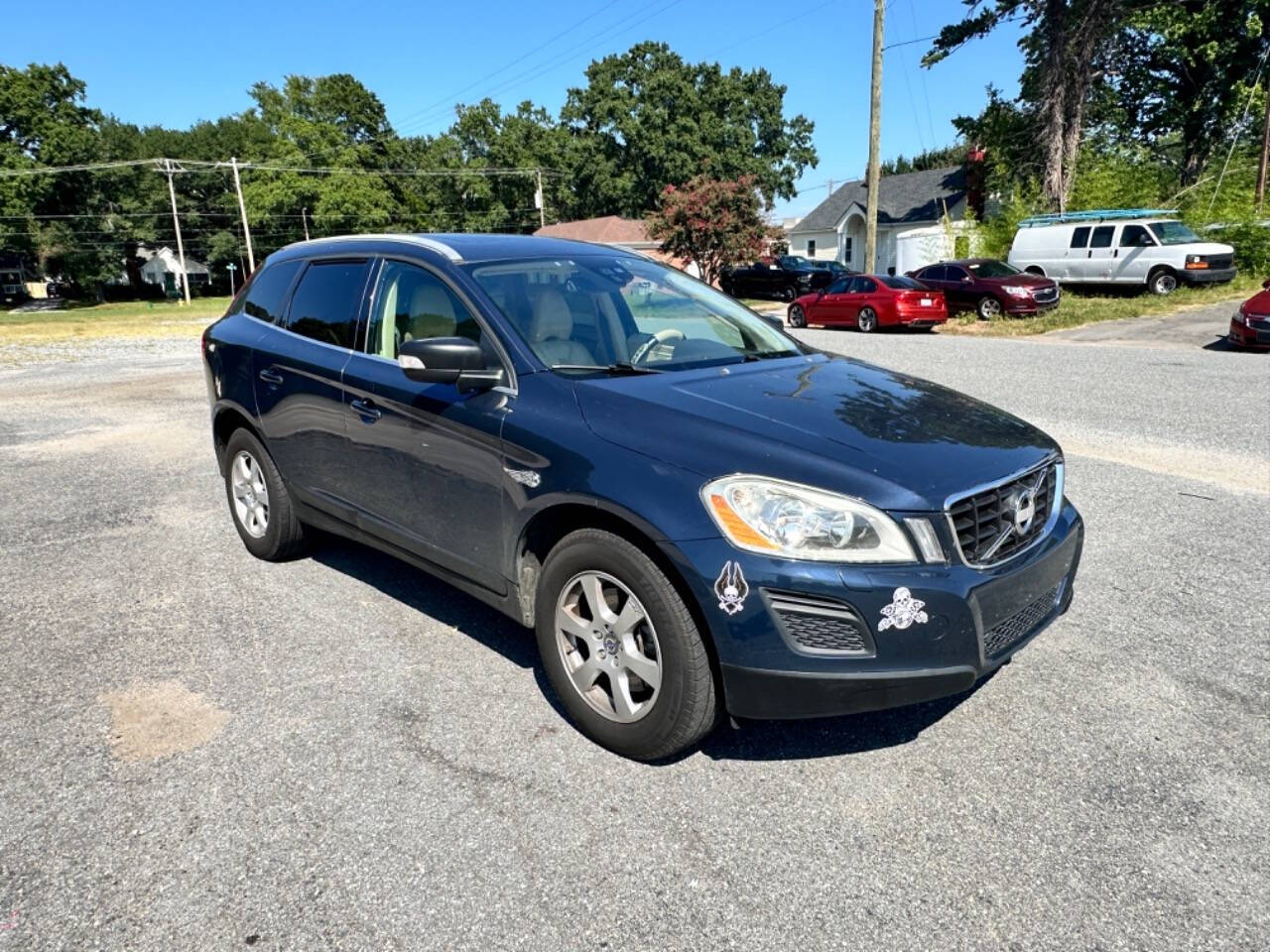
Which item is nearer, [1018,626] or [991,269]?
[1018,626]

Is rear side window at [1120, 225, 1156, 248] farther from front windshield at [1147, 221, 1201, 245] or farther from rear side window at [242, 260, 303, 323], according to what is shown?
rear side window at [242, 260, 303, 323]

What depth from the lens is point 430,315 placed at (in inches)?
142

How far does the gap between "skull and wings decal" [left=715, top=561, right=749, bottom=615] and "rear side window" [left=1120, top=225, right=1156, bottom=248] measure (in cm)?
2429

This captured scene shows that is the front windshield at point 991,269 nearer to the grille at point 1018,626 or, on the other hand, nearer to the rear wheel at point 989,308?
the rear wheel at point 989,308

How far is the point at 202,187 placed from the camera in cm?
7131

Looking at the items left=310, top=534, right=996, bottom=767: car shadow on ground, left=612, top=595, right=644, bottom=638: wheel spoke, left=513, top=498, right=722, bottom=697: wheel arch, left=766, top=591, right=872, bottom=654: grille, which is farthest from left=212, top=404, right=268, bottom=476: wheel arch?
left=766, top=591, right=872, bottom=654: grille

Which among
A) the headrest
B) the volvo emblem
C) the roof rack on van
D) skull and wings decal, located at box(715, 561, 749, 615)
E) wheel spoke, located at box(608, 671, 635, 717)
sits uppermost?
the roof rack on van

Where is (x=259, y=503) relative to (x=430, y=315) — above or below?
below

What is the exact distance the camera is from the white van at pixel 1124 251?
21469 millimetres

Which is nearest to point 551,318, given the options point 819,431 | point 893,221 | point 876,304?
point 819,431

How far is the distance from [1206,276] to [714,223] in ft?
51.4

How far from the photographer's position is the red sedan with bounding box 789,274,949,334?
2014 centimetres

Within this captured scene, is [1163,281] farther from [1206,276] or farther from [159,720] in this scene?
[159,720]

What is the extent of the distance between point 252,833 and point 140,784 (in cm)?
54
